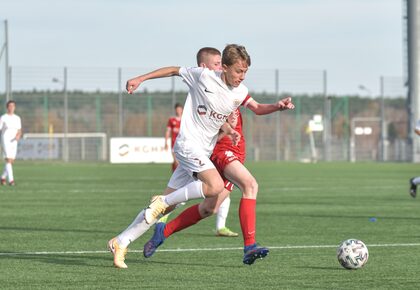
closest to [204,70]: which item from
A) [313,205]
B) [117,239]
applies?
[117,239]

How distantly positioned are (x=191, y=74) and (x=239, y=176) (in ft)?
3.44

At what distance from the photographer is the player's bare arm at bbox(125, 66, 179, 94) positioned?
962 cm

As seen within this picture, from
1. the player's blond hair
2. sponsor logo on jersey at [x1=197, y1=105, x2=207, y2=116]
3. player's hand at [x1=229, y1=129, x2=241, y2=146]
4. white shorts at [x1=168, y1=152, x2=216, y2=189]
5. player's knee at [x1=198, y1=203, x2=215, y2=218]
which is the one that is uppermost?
the player's blond hair

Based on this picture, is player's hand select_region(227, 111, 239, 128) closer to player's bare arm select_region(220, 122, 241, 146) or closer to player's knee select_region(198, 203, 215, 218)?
player's bare arm select_region(220, 122, 241, 146)

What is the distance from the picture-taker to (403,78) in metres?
55.0

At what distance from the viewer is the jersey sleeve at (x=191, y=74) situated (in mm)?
10102

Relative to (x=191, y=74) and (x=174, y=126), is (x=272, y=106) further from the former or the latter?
(x=174, y=126)

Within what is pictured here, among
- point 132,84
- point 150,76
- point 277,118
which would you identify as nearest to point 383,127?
point 277,118

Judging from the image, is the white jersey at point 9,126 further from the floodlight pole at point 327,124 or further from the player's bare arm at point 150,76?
the floodlight pole at point 327,124

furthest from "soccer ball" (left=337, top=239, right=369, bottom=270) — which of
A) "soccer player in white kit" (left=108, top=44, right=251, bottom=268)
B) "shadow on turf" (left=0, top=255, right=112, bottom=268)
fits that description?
"shadow on turf" (left=0, top=255, right=112, bottom=268)

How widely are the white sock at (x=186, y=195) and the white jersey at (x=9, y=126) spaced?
19987 millimetres

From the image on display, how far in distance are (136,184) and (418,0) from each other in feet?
81.1

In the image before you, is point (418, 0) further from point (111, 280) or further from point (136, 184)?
point (111, 280)

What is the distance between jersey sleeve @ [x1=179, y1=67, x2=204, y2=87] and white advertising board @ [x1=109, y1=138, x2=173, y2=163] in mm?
38707
